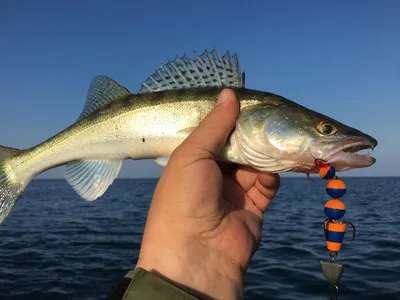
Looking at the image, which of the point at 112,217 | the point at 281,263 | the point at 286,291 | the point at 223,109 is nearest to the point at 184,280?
the point at 223,109

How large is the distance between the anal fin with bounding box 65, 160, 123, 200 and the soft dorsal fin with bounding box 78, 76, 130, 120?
2.48 ft

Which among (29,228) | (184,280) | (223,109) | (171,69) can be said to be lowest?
(29,228)

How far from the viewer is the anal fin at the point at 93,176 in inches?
211

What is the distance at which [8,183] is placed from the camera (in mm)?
5484

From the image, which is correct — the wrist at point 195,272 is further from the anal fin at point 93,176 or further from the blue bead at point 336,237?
the anal fin at point 93,176

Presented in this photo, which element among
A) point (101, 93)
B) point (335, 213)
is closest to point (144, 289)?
point (335, 213)

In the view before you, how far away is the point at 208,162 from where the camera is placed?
404 cm

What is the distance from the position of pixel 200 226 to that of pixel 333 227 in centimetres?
130

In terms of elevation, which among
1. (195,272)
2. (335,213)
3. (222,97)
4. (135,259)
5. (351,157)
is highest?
(222,97)

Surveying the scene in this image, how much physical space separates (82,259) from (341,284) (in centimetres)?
911

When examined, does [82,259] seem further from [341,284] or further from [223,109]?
[223,109]

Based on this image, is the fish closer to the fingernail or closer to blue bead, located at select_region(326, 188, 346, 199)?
the fingernail

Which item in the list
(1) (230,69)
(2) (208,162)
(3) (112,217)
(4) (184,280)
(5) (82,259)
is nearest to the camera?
(4) (184,280)

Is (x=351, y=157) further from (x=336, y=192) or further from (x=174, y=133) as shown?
(x=174, y=133)
